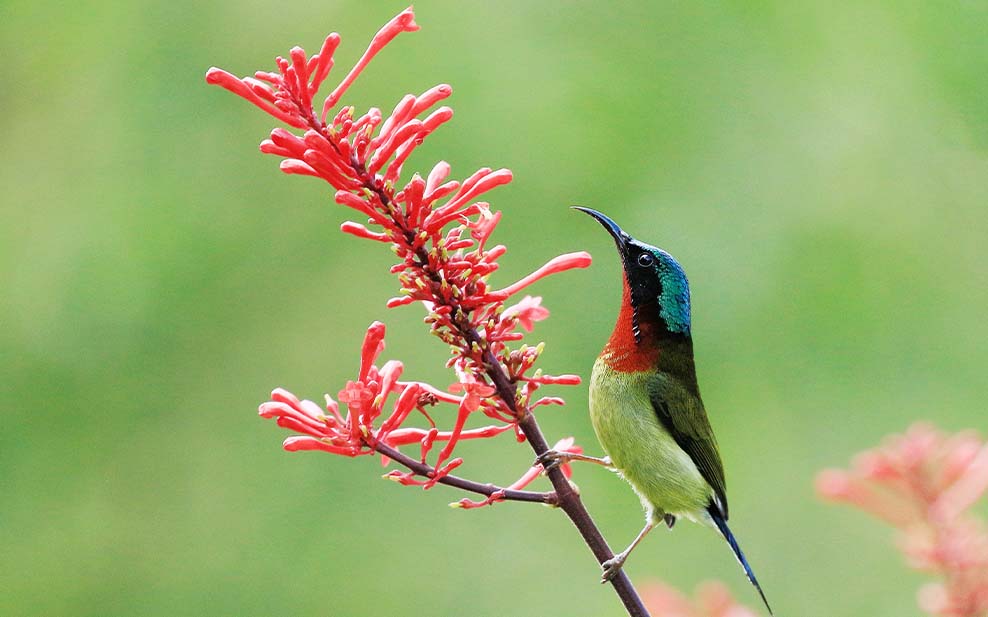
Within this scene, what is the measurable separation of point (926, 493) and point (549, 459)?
864mm

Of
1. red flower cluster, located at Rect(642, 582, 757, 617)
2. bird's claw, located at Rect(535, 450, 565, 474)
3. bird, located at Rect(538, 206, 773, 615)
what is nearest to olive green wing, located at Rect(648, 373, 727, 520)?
bird, located at Rect(538, 206, 773, 615)

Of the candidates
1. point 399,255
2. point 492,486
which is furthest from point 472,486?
point 399,255

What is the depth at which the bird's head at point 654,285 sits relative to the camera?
Answer: 12.7ft

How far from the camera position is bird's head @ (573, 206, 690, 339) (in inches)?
153

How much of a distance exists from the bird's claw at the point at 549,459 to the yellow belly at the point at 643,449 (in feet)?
3.49

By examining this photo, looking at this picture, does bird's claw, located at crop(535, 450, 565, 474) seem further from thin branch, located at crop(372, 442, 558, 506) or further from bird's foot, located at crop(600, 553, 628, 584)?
bird's foot, located at crop(600, 553, 628, 584)

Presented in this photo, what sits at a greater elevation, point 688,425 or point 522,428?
point 688,425

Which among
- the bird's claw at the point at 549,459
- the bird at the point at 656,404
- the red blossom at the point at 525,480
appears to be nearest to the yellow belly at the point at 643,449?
the bird at the point at 656,404

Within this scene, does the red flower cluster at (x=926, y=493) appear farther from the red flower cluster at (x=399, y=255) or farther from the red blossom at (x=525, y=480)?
the red flower cluster at (x=399, y=255)

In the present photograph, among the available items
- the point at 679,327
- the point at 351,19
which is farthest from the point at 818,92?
the point at 679,327

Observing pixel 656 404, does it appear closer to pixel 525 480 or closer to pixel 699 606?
pixel 699 606

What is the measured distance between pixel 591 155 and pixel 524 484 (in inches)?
218

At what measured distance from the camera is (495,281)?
764 centimetres

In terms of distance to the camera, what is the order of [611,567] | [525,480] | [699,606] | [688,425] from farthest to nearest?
[688,425] → [699,606] → [525,480] → [611,567]
